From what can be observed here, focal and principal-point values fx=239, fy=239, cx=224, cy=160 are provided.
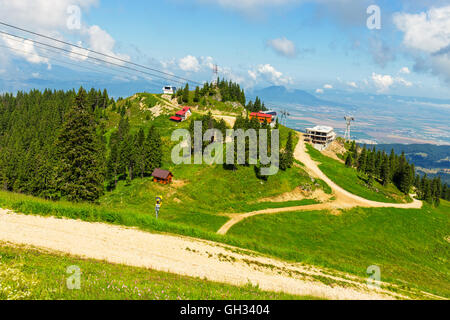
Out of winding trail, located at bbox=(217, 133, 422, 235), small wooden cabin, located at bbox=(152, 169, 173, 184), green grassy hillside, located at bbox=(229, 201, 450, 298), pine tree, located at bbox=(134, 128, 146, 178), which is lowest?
green grassy hillside, located at bbox=(229, 201, 450, 298)

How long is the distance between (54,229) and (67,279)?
12.2m

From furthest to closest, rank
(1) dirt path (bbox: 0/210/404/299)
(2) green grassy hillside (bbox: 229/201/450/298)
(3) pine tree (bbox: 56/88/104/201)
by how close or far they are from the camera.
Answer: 1. (2) green grassy hillside (bbox: 229/201/450/298)
2. (3) pine tree (bbox: 56/88/104/201)
3. (1) dirt path (bbox: 0/210/404/299)

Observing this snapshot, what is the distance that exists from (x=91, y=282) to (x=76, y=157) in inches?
1223

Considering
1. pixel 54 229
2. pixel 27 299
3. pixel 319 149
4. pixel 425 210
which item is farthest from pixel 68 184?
pixel 319 149

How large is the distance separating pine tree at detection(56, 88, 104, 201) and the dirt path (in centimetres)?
1435

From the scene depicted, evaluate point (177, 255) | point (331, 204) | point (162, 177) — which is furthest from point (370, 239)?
point (162, 177)

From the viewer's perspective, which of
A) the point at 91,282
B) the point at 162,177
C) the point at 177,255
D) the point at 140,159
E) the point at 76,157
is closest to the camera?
the point at 91,282

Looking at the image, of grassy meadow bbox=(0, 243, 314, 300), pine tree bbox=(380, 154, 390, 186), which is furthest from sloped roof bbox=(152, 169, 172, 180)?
pine tree bbox=(380, 154, 390, 186)

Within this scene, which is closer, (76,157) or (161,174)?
(76,157)

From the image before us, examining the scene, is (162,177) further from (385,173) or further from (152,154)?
(385,173)

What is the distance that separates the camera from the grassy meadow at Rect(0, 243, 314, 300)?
40.4 ft

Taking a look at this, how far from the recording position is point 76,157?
39.6 m

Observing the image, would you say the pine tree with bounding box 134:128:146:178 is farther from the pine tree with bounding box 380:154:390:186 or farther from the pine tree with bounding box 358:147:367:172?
the pine tree with bounding box 380:154:390:186
